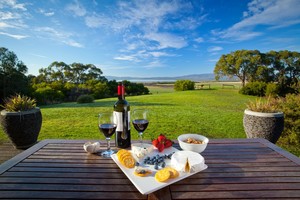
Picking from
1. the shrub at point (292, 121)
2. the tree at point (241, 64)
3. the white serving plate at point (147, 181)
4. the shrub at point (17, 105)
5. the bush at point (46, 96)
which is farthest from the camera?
the tree at point (241, 64)

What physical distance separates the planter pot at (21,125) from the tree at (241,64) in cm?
2871

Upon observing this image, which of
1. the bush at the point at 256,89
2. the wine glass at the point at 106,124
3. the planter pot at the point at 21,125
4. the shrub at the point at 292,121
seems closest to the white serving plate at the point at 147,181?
the wine glass at the point at 106,124

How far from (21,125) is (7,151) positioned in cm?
66

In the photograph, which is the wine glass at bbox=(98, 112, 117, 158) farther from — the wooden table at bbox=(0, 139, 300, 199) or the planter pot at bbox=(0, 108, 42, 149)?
the planter pot at bbox=(0, 108, 42, 149)

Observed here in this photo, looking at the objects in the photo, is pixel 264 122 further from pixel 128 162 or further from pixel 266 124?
pixel 128 162

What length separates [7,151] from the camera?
11.0 feet

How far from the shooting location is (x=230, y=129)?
499 centimetres

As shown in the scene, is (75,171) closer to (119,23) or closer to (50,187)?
(50,187)

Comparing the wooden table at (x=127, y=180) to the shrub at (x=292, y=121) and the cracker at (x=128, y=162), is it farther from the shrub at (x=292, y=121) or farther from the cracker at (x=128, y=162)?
the shrub at (x=292, y=121)

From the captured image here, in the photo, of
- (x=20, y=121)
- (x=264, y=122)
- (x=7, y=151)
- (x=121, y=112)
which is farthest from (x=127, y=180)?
(x=7, y=151)

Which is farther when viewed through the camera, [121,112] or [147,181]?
[121,112]

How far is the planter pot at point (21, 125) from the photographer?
321 cm

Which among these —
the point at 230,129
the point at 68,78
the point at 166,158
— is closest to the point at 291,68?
the point at 230,129

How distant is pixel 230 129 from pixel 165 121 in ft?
6.94
